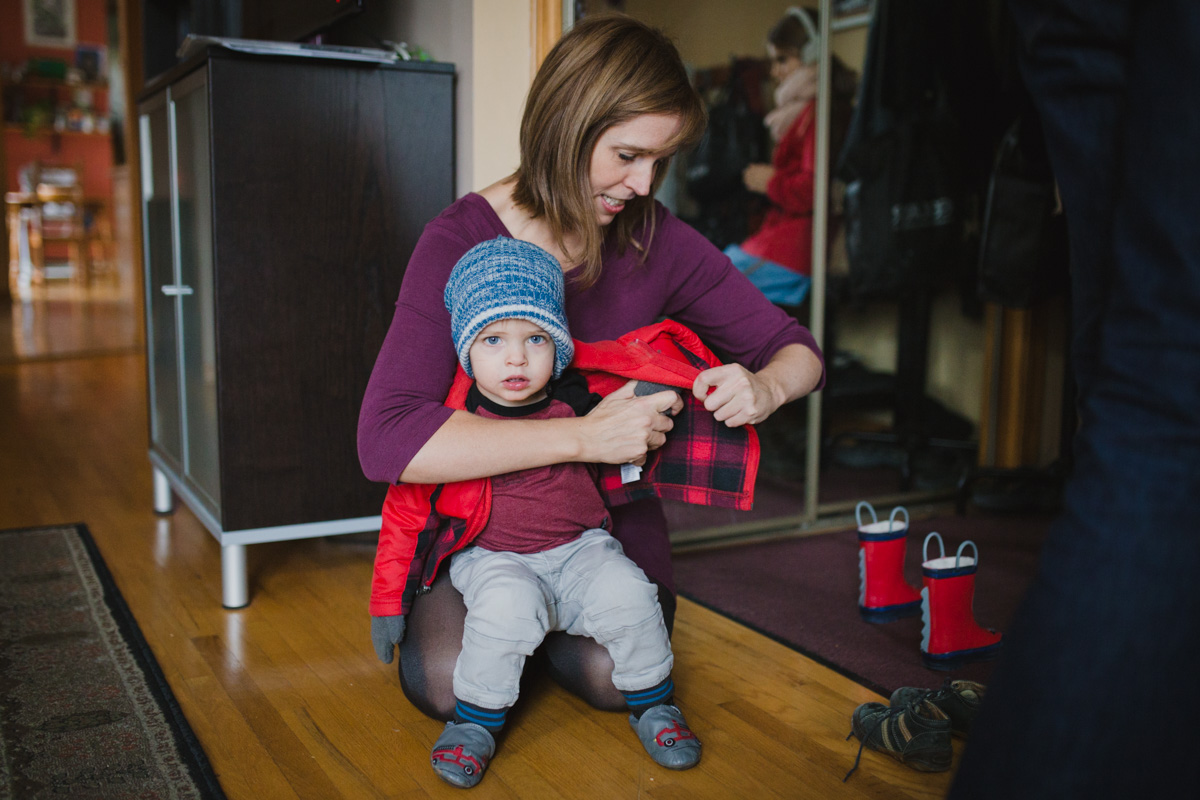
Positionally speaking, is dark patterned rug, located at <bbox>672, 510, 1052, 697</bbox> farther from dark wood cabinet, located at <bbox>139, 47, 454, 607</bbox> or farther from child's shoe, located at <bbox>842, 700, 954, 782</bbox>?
dark wood cabinet, located at <bbox>139, 47, 454, 607</bbox>

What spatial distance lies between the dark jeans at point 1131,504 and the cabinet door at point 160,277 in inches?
73.9

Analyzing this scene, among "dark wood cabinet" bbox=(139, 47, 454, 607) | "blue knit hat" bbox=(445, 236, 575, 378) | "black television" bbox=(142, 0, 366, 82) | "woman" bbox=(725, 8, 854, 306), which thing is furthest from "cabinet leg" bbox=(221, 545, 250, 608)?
"woman" bbox=(725, 8, 854, 306)

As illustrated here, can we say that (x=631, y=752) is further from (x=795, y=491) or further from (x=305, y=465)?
(x=795, y=491)

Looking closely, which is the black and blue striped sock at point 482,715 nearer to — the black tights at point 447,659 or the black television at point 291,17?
the black tights at point 447,659

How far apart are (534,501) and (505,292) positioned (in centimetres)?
31

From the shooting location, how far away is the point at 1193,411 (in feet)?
2.12

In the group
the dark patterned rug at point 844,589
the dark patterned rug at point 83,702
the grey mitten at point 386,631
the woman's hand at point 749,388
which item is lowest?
the dark patterned rug at point 844,589

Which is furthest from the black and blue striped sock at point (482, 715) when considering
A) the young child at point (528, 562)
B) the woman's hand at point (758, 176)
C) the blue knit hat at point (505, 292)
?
the woman's hand at point (758, 176)

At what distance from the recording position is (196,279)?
1.96 meters

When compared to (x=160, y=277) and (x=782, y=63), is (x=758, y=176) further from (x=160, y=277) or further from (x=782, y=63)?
(x=160, y=277)

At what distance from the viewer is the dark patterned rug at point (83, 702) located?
1.21 m

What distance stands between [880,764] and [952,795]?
0.63m

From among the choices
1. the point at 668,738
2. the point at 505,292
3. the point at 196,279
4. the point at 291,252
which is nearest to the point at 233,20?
the point at 196,279

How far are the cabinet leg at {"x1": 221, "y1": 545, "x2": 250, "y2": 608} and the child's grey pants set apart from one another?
0.67m
